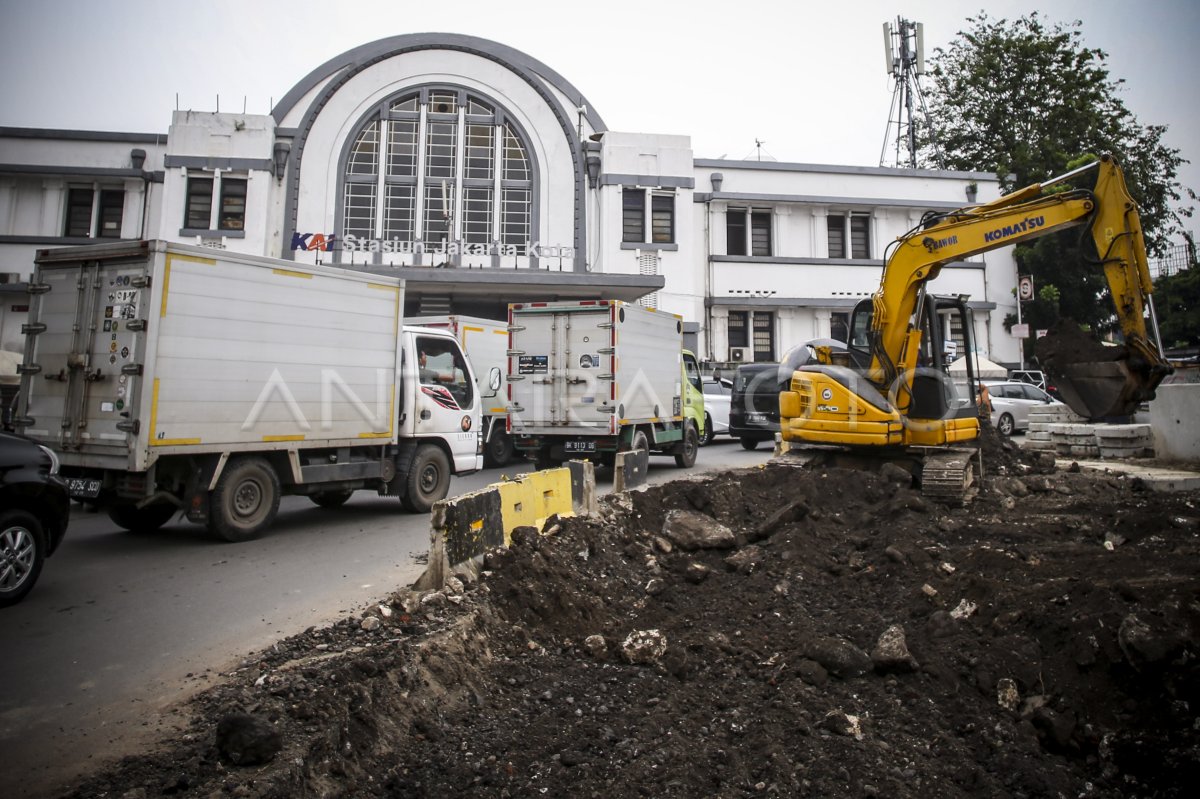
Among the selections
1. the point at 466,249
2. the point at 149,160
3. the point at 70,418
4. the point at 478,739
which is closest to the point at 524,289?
the point at 466,249

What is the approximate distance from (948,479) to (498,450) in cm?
894

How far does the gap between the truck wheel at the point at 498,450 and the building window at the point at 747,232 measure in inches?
646

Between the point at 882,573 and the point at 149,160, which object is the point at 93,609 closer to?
the point at 882,573

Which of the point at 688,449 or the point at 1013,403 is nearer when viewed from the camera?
the point at 688,449

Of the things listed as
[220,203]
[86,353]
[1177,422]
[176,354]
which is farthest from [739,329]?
[86,353]

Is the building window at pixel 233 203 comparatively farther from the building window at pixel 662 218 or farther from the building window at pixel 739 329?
the building window at pixel 739 329

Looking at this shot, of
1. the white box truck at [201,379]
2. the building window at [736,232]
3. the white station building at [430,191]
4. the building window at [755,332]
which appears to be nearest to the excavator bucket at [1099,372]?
the white box truck at [201,379]

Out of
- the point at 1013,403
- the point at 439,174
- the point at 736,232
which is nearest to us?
the point at 1013,403

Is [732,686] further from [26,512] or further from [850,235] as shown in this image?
[850,235]

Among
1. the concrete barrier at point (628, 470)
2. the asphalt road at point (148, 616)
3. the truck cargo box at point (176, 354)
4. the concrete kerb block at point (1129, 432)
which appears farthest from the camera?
the concrete kerb block at point (1129, 432)

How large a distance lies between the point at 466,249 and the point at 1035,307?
22953 millimetres

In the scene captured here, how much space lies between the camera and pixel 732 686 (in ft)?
13.0

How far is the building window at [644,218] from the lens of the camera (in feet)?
88.6

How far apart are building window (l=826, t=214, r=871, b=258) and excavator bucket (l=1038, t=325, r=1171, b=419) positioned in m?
22.1
